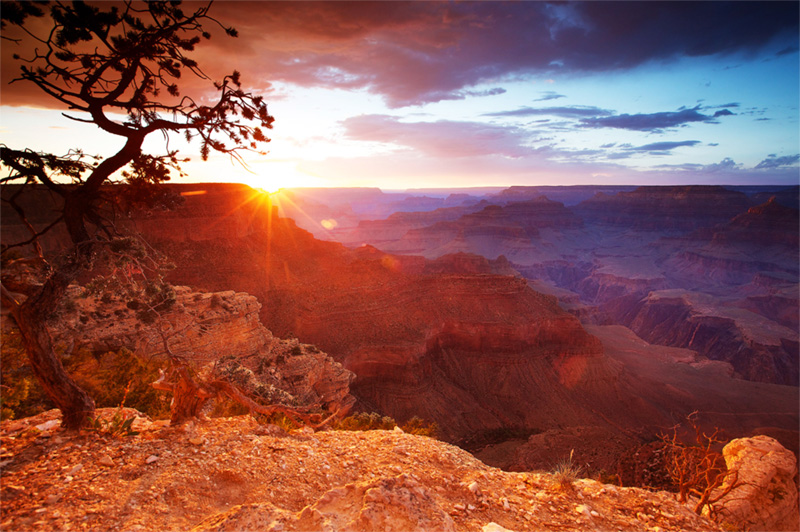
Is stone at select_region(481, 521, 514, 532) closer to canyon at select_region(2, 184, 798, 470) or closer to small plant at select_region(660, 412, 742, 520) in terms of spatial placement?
small plant at select_region(660, 412, 742, 520)

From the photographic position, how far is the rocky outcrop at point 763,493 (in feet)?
37.8

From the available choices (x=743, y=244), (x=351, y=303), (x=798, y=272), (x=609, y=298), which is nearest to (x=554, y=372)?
→ (x=351, y=303)

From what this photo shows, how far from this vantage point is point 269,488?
5199mm

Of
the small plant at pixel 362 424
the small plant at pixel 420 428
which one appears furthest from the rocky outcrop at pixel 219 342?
the small plant at pixel 420 428

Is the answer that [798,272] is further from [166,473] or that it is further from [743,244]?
[166,473]

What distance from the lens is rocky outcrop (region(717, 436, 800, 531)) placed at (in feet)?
37.8

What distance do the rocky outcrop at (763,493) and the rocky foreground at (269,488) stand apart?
852cm

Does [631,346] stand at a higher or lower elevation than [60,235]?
lower

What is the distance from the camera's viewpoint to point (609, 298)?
94.6 meters

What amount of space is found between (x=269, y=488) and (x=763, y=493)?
16.1 m

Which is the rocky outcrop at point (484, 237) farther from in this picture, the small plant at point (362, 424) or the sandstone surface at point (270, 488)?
the sandstone surface at point (270, 488)

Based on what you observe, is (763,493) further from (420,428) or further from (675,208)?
(675,208)

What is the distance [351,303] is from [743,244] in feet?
382

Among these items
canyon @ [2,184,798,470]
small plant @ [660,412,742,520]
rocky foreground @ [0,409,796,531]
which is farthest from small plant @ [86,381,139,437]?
canyon @ [2,184,798,470]
